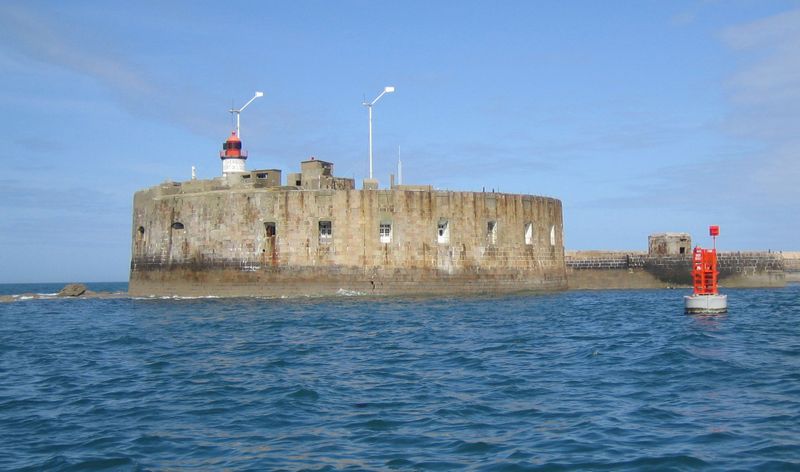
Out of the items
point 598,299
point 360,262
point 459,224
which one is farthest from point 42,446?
point 598,299

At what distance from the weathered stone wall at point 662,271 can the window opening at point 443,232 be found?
12138 mm

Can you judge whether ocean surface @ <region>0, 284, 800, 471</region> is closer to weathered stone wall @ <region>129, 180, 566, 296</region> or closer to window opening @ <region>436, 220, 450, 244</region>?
weathered stone wall @ <region>129, 180, 566, 296</region>

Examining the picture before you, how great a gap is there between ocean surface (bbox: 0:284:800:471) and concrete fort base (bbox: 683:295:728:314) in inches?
65.7

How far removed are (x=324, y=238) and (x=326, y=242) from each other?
0.55 feet

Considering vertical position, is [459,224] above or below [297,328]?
above

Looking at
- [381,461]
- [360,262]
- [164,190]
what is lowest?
[381,461]

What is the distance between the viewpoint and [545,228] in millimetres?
34062

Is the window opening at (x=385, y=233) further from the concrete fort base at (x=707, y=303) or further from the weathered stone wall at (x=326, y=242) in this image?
the concrete fort base at (x=707, y=303)

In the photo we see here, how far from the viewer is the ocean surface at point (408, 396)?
305 inches

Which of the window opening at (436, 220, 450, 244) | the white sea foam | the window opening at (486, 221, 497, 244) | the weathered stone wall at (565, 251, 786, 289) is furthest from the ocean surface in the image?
the weathered stone wall at (565, 251, 786, 289)

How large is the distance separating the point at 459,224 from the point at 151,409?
21.8 m

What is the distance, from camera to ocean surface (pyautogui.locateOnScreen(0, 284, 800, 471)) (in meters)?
7.76

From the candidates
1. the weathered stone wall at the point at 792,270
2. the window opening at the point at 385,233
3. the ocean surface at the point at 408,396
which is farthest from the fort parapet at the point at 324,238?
the weathered stone wall at the point at 792,270

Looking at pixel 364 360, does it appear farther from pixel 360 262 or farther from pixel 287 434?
pixel 360 262
